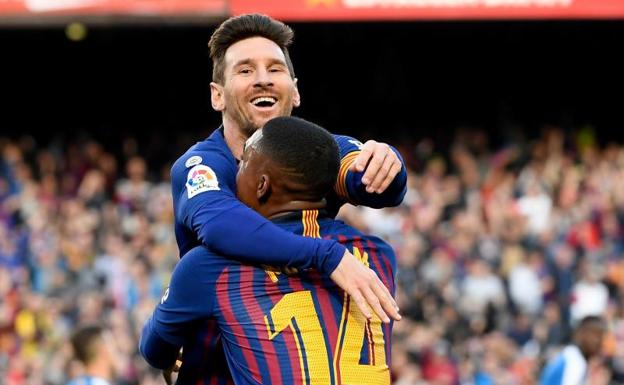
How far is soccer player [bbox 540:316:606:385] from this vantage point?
7887 mm

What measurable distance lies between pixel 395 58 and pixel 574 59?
283 cm

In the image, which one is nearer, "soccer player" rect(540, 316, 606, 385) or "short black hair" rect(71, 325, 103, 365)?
"short black hair" rect(71, 325, 103, 365)

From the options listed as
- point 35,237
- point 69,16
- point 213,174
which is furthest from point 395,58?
point 213,174

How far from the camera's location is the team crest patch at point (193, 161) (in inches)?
142

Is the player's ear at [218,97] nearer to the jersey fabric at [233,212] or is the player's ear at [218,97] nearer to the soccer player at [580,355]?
the jersey fabric at [233,212]

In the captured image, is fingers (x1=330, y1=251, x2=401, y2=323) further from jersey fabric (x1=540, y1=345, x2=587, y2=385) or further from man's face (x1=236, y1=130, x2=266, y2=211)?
jersey fabric (x1=540, y1=345, x2=587, y2=385)

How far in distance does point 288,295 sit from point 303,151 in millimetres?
364

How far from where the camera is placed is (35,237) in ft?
48.0

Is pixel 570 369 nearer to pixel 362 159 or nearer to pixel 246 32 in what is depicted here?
pixel 246 32

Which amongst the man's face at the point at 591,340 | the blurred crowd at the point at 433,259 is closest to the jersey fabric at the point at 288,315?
the man's face at the point at 591,340

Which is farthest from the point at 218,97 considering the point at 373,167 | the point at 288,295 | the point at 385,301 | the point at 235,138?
the point at 385,301

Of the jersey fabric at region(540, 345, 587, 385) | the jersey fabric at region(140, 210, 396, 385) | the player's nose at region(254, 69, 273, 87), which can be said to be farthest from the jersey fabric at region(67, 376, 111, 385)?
the jersey fabric at region(140, 210, 396, 385)

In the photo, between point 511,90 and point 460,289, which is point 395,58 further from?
point 460,289

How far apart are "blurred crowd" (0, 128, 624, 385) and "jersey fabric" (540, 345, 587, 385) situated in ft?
6.88
